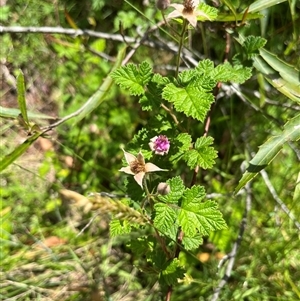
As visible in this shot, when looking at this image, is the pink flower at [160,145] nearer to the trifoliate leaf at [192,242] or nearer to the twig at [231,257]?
the trifoliate leaf at [192,242]

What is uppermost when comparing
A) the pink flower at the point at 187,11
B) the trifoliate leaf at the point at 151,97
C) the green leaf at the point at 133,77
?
the pink flower at the point at 187,11

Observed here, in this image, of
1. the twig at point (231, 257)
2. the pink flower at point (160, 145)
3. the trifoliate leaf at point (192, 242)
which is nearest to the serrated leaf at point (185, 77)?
the pink flower at point (160, 145)

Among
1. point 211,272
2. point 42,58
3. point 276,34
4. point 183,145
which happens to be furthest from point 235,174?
point 42,58

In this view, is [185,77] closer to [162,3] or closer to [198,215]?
[162,3]

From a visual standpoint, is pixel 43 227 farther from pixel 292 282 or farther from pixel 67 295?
pixel 292 282

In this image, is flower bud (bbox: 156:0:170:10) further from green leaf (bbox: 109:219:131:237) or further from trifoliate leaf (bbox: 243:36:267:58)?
green leaf (bbox: 109:219:131:237)

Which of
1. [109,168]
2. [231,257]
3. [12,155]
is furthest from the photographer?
[109,168]

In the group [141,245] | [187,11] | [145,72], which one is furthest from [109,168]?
[187,11]

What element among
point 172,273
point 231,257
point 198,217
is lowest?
point 231,257
